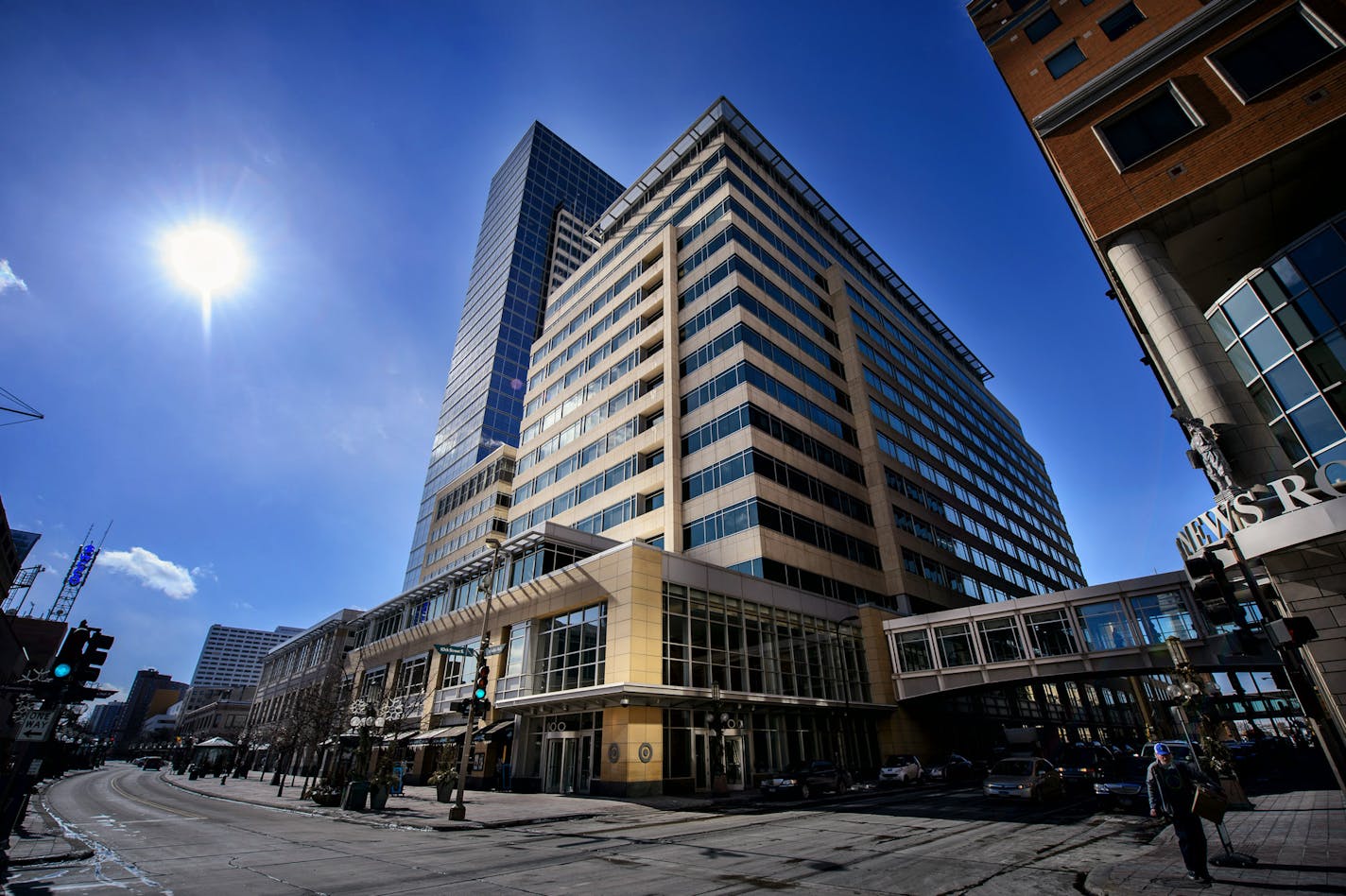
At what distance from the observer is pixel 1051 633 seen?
31.1m

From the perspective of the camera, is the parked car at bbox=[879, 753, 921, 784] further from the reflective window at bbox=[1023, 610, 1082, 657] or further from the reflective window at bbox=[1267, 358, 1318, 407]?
the reflective window at bbox=[1267, 358, 1318, 407]

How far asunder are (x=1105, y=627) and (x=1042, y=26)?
95.0ft

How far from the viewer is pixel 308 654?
199 ft

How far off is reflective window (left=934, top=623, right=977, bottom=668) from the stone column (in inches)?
800

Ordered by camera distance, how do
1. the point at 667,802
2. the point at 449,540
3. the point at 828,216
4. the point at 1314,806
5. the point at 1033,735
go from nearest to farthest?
the point at 1314,806 < the point at 667,802 < the point at 1033,735 < the point at 828,216 < the point at 449,540

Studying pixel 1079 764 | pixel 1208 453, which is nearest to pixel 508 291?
pixel 1079 764

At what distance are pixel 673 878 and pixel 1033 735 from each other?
1727 inches

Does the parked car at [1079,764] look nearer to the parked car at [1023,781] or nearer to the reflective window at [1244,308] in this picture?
the parked car at [1023,781]

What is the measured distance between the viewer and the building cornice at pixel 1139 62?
1894cm

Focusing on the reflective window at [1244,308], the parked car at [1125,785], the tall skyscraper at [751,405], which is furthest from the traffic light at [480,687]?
the reflective window at [1244,308]

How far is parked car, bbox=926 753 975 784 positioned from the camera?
30.1 m

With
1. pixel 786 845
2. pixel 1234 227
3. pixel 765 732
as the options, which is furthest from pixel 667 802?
pixel 1234 227

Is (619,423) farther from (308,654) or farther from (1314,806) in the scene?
(308,654)

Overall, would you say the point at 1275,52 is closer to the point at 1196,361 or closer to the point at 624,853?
the point at 1196,361
